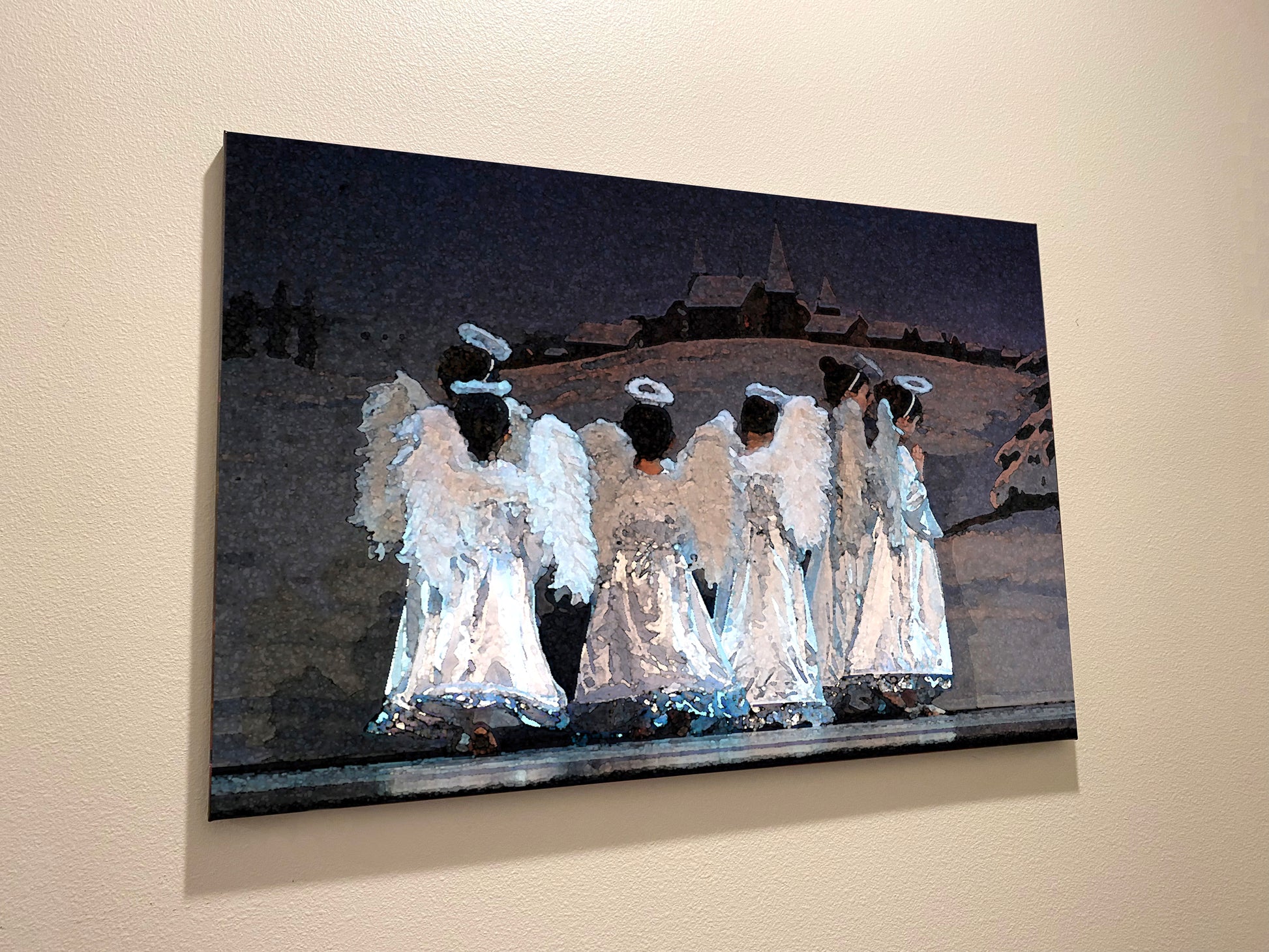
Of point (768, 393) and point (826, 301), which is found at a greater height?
point (826, 301)

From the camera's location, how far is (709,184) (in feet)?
4.65

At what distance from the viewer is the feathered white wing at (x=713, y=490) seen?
132cm

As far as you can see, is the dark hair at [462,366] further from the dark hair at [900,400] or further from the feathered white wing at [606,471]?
the dark hair at [900,400]

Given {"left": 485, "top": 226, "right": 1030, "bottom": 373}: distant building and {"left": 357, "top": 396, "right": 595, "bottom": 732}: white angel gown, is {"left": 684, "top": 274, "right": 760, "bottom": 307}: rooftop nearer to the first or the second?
{"left": 485, "top": 226, "right": 1030, "bottom": 373}: distant building

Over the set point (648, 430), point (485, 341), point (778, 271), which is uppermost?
point (778, 271)

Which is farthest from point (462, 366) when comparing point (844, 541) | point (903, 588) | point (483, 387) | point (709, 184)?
point (903, 588)

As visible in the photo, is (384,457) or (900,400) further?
(900,400)

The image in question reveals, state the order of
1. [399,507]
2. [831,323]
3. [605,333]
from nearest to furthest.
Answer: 1. [399,507]
2. [605,333]
3. [831,323]

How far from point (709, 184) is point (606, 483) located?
1.60ft

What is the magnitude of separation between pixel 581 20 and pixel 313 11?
1.23 ft

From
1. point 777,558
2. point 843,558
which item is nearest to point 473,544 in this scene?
point 777,558

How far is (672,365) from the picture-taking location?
4.36 ft

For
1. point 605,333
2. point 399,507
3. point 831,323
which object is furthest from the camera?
point 831,323

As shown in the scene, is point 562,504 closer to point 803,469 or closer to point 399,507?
point 399,507
